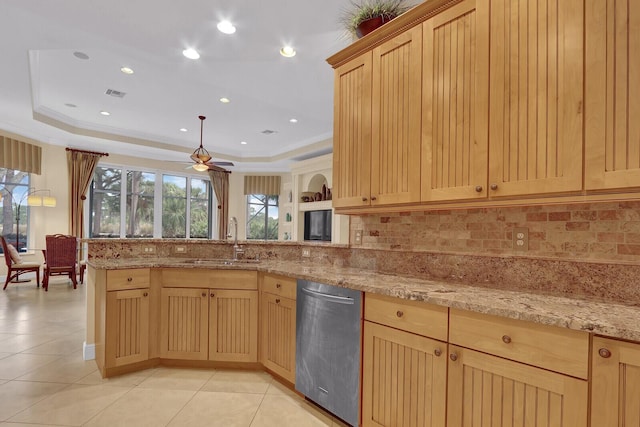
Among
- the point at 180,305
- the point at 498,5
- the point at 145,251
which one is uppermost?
the point at 498,5

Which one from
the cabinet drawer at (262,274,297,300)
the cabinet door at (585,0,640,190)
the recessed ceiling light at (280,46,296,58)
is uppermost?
the recessed ceiling light at (280,46,296,58)

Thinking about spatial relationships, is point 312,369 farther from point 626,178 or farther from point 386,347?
point 626,178

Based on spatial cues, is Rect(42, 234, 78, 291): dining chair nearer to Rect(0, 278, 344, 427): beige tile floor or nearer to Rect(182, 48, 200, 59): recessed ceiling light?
Rect(0, 278, 344, 427): beige tile floor

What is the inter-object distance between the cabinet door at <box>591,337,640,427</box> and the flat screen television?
21.4 feet

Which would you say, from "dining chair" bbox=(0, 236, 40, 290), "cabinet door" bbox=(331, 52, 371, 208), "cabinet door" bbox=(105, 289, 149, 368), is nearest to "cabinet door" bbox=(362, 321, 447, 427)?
"cabinet door" bbox=(331, 52, 371, 208)

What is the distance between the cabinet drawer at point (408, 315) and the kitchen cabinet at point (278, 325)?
735 millimetres

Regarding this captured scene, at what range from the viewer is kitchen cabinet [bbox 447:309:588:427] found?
1.18 metres

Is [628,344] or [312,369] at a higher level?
[628,344]

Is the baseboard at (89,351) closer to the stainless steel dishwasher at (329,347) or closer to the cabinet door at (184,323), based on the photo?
the cabinet door at (184,323)

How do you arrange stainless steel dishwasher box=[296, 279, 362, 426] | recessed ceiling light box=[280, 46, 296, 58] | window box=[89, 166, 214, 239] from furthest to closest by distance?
window box=[89, 166, 214, 239]
recessed ceiling light box=[280, 46, 296, 58]
stainless steel dishwasher box=[296, 279, 362, 426]

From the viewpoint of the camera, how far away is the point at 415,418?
5.40 ft

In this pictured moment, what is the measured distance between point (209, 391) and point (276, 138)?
19.8 feet

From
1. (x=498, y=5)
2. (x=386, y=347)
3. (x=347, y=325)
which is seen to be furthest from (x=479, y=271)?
(x=498, y=5)

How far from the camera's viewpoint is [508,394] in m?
1.34
